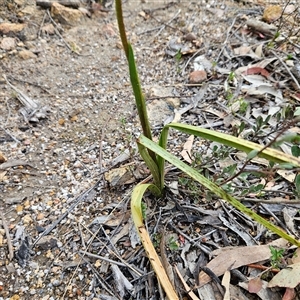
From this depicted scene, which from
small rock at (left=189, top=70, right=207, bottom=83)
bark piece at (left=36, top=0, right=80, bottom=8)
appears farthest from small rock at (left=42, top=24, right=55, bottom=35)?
small rock at (left=189, top=70, right=207, bottom=83)

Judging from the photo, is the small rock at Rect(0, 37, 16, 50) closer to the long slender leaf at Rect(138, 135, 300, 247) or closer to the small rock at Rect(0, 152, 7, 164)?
the small rock at Rect(0, 152, 7, 164)

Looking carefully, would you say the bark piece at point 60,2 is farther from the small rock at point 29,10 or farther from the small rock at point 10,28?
the small rock at point 10,28

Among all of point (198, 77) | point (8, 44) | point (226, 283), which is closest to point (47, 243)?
point (226, 283)

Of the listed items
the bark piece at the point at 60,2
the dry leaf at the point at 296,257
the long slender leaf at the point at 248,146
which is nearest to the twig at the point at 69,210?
the long slender leaf at the point at 248,146

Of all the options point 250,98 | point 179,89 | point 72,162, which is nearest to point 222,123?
point 250,98

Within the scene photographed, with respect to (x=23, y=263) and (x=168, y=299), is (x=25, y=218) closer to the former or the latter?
(x=23, y=263)

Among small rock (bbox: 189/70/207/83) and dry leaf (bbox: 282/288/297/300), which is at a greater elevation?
small rock (bbox: 189/70/207/83)

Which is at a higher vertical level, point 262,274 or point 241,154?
point 241,154

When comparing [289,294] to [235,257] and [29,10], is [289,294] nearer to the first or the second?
[235,257]
